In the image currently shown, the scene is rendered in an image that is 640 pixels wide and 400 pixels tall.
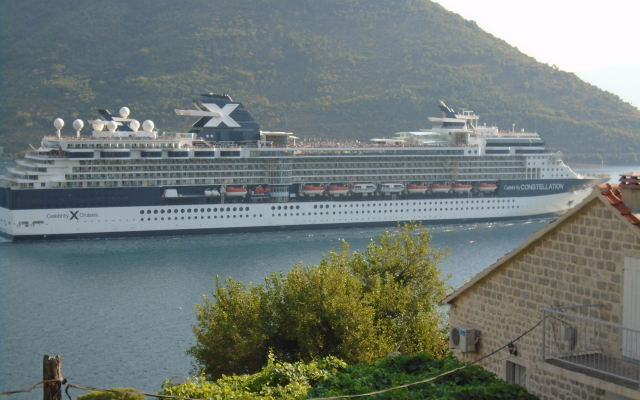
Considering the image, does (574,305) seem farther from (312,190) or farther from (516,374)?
(312,190)

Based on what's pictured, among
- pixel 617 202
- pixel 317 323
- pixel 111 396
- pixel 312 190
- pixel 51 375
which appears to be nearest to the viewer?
pixel 51 375

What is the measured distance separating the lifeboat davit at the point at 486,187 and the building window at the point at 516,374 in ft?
125

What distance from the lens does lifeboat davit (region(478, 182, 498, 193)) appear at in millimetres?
45969

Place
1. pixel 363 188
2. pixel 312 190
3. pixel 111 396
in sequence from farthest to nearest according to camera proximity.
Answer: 1. pixel 363 188
2. pixel 312 190
3. pixel 111 396

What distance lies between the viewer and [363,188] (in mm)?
43344

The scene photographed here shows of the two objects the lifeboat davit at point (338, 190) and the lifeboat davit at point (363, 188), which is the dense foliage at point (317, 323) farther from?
the lifeboat davit at point (363, 188)

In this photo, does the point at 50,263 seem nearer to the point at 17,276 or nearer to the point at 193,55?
the point at 17,276

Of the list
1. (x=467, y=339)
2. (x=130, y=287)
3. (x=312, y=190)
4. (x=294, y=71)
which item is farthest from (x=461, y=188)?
(x=294, y=71)

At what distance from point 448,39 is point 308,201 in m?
68.4

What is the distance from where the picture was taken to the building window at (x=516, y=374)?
8.47m

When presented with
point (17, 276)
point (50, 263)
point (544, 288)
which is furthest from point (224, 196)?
point (544, 288)

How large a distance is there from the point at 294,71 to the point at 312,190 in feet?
180

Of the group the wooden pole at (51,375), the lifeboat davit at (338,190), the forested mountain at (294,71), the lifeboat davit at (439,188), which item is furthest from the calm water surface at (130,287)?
the forested mountain at (294,71)

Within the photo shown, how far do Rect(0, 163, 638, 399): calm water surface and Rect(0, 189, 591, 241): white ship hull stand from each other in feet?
2.84
